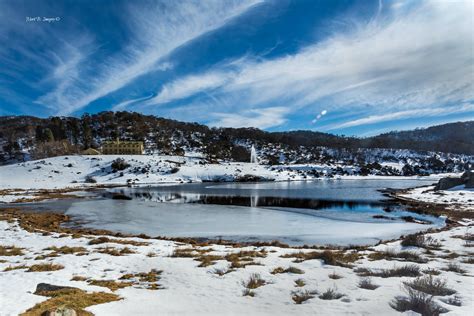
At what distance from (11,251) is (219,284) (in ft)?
35.3

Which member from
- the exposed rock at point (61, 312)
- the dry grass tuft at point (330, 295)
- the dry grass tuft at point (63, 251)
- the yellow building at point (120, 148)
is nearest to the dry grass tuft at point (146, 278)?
the exposed rock at point (61, 312)

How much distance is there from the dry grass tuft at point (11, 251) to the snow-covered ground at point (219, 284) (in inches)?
13.7

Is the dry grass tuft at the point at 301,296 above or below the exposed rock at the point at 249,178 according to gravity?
below

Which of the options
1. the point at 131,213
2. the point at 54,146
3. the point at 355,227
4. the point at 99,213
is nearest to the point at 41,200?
the point at 99,213

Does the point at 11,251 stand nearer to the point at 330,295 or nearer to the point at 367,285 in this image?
the point at 330,295

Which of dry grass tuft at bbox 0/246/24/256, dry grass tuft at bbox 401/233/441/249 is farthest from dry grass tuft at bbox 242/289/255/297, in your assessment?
dry grass tuft at bbox 0/246/24/256

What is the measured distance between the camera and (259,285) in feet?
28.3

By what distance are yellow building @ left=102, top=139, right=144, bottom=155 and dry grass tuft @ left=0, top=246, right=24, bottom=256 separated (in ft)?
363

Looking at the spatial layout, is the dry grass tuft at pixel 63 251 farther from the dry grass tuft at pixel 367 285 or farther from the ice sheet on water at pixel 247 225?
the dry grass tuft at pixel 367 285

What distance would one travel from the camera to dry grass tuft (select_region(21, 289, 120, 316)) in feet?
20.5

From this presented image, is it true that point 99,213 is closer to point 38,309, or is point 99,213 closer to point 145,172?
point 38,309

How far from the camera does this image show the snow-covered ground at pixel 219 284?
6.83 m

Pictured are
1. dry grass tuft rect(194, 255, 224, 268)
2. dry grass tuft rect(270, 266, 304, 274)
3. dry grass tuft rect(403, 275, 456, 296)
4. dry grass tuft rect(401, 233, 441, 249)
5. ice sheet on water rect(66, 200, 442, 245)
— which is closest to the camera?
dry grass tuft rect(403, 275, 456, 296)

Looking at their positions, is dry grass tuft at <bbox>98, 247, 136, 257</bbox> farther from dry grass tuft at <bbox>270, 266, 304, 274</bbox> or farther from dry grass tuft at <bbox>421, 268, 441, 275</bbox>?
dry grass tuft at <bbox>421, 268, 441, 275</bbox>
